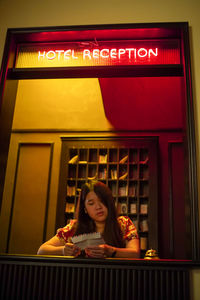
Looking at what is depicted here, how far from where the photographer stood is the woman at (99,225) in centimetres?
289

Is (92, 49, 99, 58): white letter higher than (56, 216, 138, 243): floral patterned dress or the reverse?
higher

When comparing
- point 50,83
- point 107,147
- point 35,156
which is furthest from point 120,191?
point 50,83

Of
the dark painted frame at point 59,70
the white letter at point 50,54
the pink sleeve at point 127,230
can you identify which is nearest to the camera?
the dark painted frame at point 59,70

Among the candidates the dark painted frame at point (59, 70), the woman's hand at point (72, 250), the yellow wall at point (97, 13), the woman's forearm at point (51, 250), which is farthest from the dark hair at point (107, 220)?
the yellow wall at point (97, 13)

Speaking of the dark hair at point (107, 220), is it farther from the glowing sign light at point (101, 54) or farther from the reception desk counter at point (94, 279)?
the glowing sign light at point (101, 54)

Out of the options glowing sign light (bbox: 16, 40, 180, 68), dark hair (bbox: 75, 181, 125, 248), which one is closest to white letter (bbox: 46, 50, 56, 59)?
glowing sign light (bbox: 16, 40, 180, 68)

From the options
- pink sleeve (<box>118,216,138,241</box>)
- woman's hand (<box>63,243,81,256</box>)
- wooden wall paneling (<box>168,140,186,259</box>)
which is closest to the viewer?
woman's hand (<box>63,243,81,256</box>)

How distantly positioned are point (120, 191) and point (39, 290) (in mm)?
3255

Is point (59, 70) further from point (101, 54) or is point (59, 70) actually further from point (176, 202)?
point (176, 202)

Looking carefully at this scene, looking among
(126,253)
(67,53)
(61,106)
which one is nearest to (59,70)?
(67,53)

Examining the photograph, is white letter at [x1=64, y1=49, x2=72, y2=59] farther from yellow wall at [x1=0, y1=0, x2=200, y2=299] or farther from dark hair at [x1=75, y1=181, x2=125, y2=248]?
dark hair at [x1=75, y1=181, x2=125, y2=248]

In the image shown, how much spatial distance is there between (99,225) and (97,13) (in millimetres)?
1949

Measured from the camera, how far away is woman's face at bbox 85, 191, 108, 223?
9.98 ft

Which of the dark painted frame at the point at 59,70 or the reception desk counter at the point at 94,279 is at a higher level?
the dark painted frame at the point at 59,70
